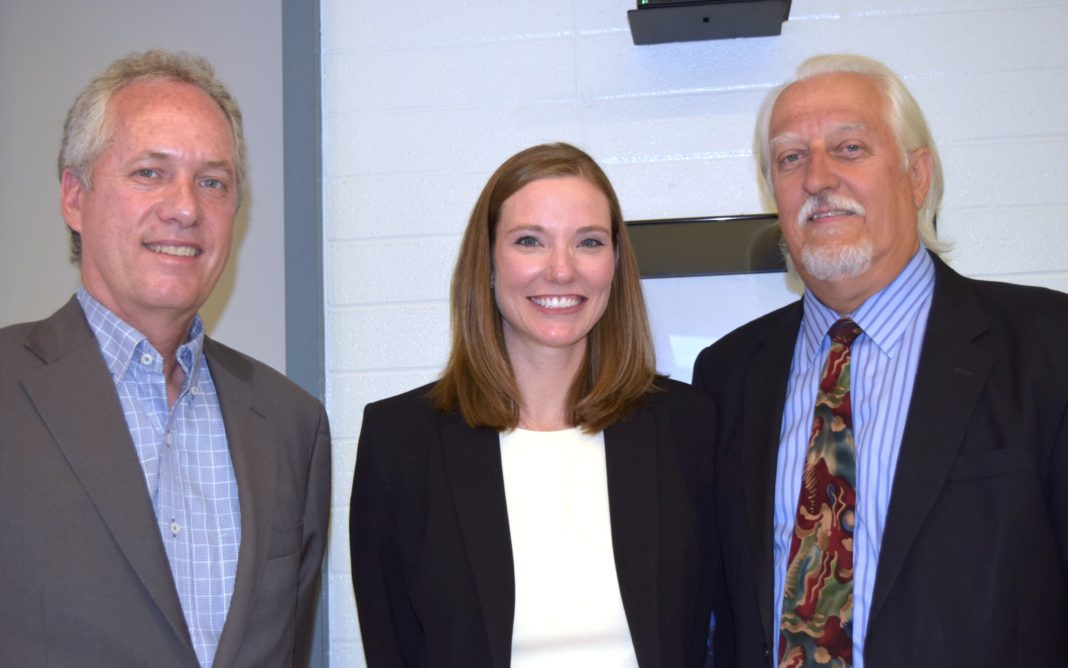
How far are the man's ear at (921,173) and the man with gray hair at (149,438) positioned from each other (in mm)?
1393

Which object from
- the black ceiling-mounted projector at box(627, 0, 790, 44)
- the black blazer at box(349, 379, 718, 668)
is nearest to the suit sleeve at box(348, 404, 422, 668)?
the black blazer at box(349, 379, 718, 668)

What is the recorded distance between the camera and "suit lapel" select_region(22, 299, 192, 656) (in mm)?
1718

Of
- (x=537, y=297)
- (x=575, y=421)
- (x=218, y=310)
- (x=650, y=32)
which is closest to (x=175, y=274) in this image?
(x=537, y=297)

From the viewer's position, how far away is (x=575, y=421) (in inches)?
89.0

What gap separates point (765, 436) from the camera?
217cm

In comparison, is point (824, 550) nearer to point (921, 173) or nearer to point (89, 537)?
point (921, 173)

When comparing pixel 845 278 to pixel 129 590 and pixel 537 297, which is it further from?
pixel 129 590

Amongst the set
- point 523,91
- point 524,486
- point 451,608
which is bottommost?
point 451,608

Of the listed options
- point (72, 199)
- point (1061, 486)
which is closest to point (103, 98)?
point (72, 199)

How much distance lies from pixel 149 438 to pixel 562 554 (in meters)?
0.80

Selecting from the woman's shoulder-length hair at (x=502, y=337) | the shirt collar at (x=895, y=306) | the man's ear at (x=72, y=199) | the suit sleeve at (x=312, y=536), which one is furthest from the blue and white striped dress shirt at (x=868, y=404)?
the man's ear at (x=72, y=199)

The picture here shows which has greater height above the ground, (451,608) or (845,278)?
(845,278)

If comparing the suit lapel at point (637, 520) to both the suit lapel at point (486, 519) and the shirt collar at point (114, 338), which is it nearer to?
the suit lapel at point (486, 519)

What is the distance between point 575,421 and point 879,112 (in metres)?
0.91
